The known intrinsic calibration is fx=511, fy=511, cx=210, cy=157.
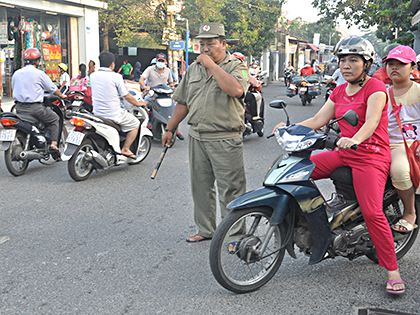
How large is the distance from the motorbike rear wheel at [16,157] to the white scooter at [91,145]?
0.89 metres

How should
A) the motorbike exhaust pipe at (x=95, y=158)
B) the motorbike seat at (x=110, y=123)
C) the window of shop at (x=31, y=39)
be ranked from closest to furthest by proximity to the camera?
the motorbike exhaust pipe at (x=95, y=158) → the motorbike seat at (x=110, y=123) → the window of shop at (x=31, y=39)

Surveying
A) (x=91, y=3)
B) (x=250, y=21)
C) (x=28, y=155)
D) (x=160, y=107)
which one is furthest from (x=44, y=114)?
(x=250, y=21)

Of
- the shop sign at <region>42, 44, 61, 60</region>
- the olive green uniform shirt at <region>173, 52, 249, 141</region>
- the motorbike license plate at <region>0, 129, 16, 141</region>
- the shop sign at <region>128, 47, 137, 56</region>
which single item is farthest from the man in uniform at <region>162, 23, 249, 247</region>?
the shop sign at <region>128, 47, 137, 56</region>

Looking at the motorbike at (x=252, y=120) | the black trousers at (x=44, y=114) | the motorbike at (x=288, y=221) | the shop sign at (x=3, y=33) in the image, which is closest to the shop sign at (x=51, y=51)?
the shop sign at (x=3, y=33)

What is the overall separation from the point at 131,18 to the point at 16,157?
20.6m

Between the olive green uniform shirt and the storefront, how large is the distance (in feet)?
47.4

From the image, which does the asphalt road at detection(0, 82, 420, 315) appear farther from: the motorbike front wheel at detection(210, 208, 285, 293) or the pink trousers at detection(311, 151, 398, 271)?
the pink trousers at detection(311, 151, 398, 271)

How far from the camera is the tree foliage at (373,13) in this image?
689 inches

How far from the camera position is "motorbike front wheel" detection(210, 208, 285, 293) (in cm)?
333

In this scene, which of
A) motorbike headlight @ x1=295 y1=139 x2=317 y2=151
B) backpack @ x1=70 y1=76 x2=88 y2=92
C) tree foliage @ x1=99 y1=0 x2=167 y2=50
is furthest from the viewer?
tree foliage @ x1=99 y1=0 x2=167 y2=50

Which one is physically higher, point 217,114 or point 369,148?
point 217,114

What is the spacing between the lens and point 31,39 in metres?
18.6

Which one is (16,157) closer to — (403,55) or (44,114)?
(44,114)

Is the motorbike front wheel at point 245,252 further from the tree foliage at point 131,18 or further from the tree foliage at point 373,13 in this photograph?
the tree foliage at point 131,18
